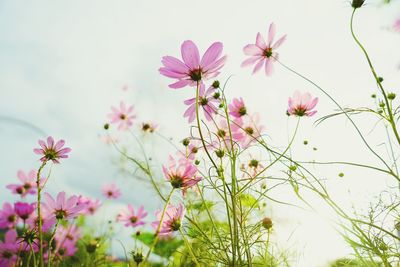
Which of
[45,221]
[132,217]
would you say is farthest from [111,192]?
[45,221]

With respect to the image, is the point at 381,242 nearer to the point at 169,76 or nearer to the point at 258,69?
the point at 258,69

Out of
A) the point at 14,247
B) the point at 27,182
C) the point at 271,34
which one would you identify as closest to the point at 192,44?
the point at 271,34

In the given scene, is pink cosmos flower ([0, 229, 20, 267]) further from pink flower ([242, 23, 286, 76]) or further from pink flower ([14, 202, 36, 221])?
pink flower ([242, 23, 286, 76])

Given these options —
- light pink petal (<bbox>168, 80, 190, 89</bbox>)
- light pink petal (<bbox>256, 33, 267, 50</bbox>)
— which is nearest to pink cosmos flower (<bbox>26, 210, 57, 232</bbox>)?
light pink petal (<bbox>168, 80, 190, 89</bbox>)

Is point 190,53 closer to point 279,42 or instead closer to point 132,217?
point 279,42

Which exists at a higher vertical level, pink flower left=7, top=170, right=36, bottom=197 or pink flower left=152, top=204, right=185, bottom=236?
pink flower left=7, top=170, right=36, bottom=197
